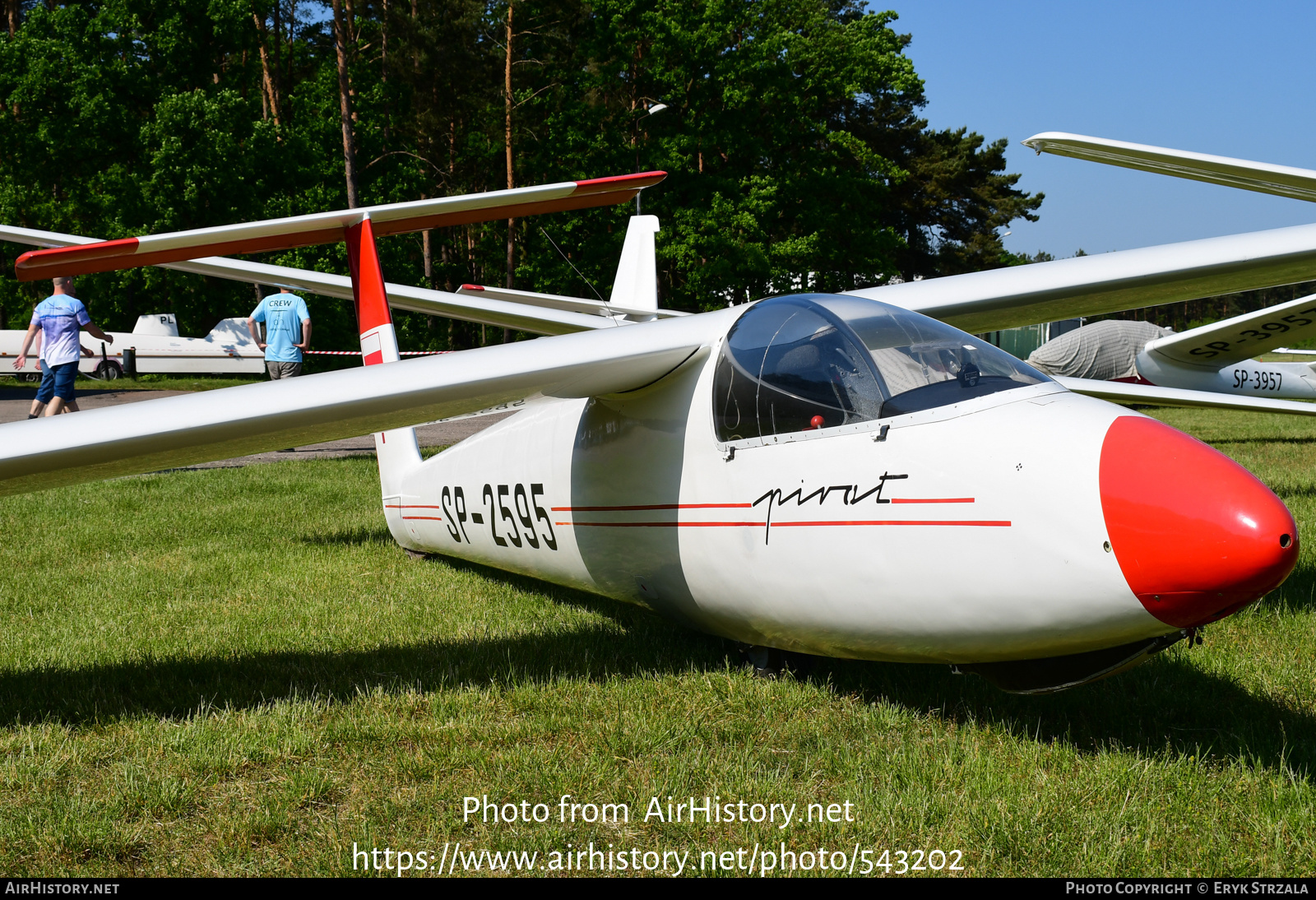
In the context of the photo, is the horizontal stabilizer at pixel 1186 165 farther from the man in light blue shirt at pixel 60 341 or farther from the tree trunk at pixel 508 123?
the tree trunk at pixel 508 123

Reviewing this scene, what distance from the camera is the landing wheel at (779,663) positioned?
14.0ft

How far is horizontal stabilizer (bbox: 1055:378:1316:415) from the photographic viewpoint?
8.59 meters

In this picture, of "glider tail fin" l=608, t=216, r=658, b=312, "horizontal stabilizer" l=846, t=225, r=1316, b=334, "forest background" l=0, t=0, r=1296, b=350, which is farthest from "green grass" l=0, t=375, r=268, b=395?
"horizontal stabilizer" l=846, t=225, r=1316, b=334

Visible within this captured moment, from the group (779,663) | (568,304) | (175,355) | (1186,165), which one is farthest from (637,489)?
(175,355)

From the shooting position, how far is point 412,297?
27.8 feet

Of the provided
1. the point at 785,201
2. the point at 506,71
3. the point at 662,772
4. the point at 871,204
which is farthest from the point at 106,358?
the point at 662,772

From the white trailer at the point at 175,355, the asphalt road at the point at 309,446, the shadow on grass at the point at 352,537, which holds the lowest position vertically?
the shadow on grass at the point at 352,537

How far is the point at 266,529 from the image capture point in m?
8.24

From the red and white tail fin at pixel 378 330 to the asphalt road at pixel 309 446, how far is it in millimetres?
2686

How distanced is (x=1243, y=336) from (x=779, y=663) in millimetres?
10095

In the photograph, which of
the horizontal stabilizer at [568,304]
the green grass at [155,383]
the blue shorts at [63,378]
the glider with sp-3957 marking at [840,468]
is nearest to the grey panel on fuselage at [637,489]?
the glider with sp-3957 marking at [840,468]

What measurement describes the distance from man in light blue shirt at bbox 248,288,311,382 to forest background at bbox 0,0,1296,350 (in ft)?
61.2

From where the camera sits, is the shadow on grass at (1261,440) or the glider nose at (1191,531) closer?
the glider nose at (1191,531)

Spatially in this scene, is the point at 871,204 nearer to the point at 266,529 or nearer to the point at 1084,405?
the point at 266,529
